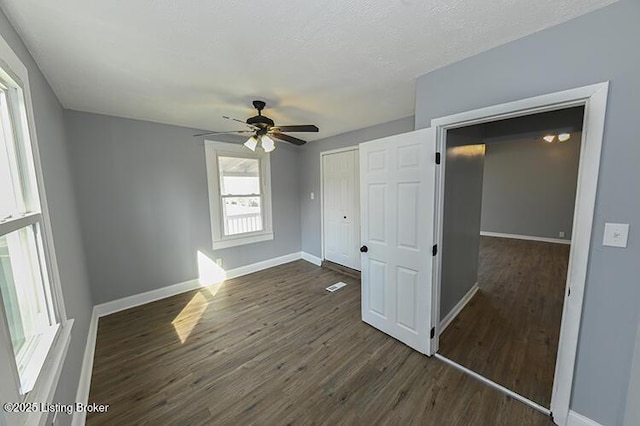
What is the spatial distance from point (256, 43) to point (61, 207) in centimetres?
209

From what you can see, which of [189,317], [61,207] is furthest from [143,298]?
[61,207]

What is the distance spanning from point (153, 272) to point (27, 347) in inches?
88.6

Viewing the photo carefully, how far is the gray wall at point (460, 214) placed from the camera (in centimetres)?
238

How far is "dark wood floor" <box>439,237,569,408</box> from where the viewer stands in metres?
1.92

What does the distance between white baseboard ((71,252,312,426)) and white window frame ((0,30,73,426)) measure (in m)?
0.57

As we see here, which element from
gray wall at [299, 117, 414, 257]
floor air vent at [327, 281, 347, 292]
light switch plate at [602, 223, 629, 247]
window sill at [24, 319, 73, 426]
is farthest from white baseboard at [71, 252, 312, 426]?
light switch plate at [602, 223, 629, 247]

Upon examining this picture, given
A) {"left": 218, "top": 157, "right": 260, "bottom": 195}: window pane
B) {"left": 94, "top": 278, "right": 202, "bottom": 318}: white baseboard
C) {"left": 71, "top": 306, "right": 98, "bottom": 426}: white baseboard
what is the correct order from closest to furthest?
1. {"left": 71, "top": 306, "right": 98, "bottom": 426}: white baseboard
2. {"left": 94, "top": 278, "right": 202, "bottom": 318}: white baseboard
3. {"left": 218, "top": 157, "right": 260, "bottom": 195}: window pane

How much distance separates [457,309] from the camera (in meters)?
2.87

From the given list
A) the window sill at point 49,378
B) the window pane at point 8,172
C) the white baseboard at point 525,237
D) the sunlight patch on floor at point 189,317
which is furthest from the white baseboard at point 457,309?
the white baseboard at point 525,237

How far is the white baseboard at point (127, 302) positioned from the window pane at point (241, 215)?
701mm

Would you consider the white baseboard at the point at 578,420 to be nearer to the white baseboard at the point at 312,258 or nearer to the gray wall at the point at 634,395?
the gray wall at the point at 634,395

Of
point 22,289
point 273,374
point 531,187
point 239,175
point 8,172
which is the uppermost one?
point 239,175

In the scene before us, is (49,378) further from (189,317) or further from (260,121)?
(260,121)

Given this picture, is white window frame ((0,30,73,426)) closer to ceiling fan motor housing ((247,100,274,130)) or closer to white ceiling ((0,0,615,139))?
white ceiling ((0,0,615,139))
